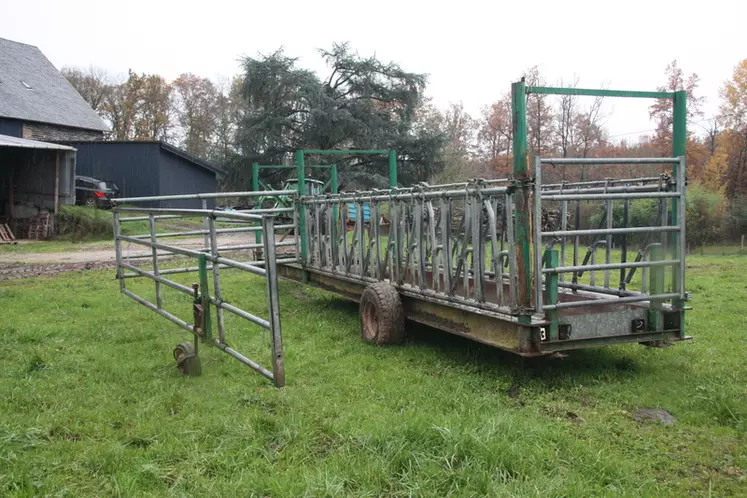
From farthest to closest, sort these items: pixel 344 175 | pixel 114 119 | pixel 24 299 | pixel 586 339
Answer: pixel 114 119
pixel 344 175
pixel 24 299
pixel 586 339

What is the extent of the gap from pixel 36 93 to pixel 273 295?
3179 centimetres

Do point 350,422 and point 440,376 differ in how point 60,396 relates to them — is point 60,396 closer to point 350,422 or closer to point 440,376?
point 350,422

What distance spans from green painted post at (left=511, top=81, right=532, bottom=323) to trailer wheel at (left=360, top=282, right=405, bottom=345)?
1747mm

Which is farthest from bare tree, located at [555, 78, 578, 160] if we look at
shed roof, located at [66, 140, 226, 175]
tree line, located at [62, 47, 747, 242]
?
shed roof, located at [66, 140, 226, 175]

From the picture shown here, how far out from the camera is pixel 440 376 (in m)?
5.35

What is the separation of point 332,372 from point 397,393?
832mm

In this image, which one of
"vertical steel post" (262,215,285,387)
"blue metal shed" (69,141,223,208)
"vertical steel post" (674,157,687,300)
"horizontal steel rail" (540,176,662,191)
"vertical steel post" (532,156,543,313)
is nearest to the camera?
"vertical steel post" (262,215,285,387)

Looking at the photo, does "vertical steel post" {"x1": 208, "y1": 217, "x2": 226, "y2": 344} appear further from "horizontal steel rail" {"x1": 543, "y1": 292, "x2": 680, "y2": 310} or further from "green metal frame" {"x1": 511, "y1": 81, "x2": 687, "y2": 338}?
"horizontal steel rail" {"x1": 543, "y1": 292, "x2": 680, "y2": 310}

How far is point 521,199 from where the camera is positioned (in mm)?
4758

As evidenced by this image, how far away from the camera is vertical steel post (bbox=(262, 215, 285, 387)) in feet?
13.5

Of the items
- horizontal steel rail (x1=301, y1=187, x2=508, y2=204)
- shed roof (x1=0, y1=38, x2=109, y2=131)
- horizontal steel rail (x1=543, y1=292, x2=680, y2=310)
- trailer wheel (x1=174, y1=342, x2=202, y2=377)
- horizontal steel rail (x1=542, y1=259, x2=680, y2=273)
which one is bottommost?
trailer wheel (x1=174, y1=342, x2=202, y2=377)

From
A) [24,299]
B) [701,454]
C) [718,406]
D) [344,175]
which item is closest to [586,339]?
[718,406]

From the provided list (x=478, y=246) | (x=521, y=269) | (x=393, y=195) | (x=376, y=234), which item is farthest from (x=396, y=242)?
(x=521, y=269)

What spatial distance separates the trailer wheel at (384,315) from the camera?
6312 millimetres
